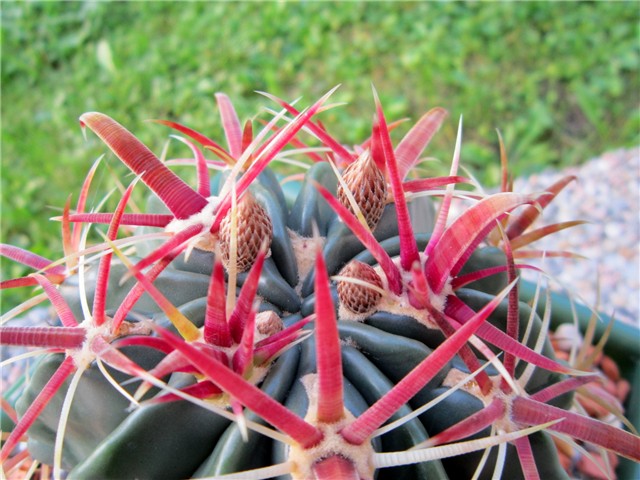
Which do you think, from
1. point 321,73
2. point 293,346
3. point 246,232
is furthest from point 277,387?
point 321,73

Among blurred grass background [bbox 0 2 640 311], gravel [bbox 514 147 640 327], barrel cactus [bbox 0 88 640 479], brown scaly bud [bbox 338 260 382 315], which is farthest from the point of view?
blurred grass background [bbox 0 2 640 311]

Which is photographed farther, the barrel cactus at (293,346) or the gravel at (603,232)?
the gravel at (603,232)

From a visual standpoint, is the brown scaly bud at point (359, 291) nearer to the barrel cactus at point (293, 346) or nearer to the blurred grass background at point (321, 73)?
the barrel cactus at point (293, 346)

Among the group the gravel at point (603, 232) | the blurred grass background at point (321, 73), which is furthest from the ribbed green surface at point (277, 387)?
the blurred grass background at point (321, 73)

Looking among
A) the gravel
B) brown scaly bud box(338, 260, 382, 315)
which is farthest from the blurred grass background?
brown scaly bud box(338, 260, 382, 315)

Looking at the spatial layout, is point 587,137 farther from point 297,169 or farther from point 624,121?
point 297,169

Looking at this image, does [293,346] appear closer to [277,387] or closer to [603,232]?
[277,387]

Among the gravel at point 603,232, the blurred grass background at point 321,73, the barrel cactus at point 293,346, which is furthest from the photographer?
the blurred grass background at point 321,73

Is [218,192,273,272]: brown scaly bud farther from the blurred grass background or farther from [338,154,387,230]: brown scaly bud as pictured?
the blurred grass background
